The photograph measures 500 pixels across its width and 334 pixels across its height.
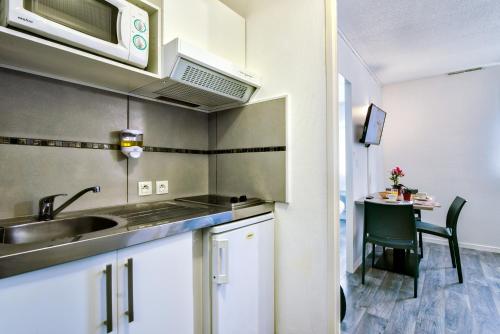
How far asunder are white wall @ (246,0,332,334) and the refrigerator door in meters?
0.11

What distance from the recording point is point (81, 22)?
1004mm

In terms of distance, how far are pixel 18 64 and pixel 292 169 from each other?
1465 millimetres

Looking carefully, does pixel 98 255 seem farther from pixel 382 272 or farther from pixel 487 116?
pixel 487 116

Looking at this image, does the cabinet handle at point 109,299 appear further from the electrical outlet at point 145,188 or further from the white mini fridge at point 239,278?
the electrical outlet at point 145,188

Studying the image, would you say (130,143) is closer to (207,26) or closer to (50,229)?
(50,229)

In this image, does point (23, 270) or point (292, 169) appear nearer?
point (23, 270)

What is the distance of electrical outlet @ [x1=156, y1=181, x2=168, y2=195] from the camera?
1638 mm

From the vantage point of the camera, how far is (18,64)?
1081mm

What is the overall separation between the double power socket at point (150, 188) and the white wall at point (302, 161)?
803 mm

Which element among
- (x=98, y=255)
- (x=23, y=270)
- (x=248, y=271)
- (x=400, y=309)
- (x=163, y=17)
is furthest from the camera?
(x=400, y=309)

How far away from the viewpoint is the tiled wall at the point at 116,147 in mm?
1119

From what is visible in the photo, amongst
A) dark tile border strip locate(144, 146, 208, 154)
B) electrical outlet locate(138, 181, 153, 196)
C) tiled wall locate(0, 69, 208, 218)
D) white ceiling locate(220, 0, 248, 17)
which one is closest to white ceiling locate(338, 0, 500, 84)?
white ceiling locate(220, 0, 248, 17)

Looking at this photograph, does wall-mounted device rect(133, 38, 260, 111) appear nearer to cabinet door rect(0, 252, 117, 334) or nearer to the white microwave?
the white microwave

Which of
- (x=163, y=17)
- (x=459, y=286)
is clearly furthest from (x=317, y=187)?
(x=459, y=286)
